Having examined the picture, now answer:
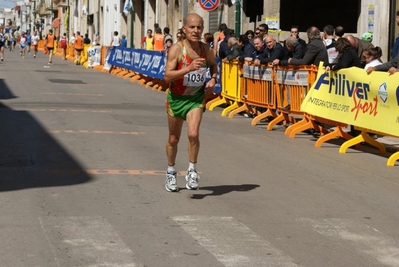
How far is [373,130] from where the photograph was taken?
14.1 metres

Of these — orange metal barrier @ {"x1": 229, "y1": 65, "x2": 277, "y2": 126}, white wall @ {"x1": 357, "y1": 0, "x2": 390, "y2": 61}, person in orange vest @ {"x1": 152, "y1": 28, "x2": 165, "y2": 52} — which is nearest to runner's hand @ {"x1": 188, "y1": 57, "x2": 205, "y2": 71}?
orange metal barrier @ {"x1": 229, "y1": 65, "x2": 277, "y2": 126}

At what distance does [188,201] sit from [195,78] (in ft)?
4.32

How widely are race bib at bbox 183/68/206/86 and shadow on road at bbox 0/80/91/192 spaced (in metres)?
1.71

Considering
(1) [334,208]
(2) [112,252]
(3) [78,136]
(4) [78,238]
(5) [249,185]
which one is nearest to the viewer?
(2) [112,252]

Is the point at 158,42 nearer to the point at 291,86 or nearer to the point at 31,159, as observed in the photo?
the point at 291,86

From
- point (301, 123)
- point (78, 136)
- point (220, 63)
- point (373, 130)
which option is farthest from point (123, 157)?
point (220, 63)

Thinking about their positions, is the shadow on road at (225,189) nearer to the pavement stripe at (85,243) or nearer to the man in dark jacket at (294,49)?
the pavement stripe at (85,243)

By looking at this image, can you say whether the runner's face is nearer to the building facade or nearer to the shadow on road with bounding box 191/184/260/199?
the shadow on road with bounding box 191/184/260/199

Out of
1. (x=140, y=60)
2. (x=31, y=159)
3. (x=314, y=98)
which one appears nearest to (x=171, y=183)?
(x=31, y=159)

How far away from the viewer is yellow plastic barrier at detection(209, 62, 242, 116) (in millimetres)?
20469

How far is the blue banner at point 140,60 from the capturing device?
97.3 ft

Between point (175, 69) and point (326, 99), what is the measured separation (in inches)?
238

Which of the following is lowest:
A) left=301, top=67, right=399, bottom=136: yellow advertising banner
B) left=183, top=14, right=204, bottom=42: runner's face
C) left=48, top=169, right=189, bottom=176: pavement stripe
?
left=48, top=169, right=189, bottom=176: pavement stripe

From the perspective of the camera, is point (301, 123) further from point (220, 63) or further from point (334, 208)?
point (334, 208)
